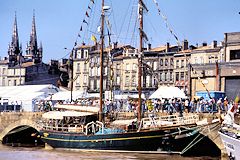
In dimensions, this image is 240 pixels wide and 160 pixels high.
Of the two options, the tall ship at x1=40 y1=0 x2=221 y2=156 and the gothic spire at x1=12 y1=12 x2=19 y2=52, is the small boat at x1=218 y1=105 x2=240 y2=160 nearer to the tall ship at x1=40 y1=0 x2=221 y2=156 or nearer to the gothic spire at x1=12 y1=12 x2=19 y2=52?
the tall ship at x1=40 y1=0 x2=221 y2=156

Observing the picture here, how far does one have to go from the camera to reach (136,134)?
3644 centimetres

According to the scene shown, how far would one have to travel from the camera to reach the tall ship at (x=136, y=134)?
1420 inches

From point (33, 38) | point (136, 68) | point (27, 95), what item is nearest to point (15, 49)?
point (33, 38)

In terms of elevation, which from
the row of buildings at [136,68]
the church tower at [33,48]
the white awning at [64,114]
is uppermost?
the church tower at [33,48]

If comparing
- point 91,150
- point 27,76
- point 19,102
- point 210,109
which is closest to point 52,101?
point 19,102

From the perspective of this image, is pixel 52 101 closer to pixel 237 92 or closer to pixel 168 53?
pixel 237 92

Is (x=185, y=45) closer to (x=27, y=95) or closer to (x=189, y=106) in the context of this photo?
(x=27, y=95)

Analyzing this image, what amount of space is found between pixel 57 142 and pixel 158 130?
33.3 feet

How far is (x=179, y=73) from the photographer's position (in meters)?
86.8

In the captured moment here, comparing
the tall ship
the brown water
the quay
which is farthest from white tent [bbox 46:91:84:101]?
the brown water

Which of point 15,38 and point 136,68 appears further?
point 15,38

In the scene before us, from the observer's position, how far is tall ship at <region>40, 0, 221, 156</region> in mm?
36062

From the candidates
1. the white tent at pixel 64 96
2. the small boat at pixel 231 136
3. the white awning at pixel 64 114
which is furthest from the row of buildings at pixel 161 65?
the small boat at pixel 231 136

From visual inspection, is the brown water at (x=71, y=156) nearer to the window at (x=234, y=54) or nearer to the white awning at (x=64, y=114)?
the white awning at (x=64, y=114)
